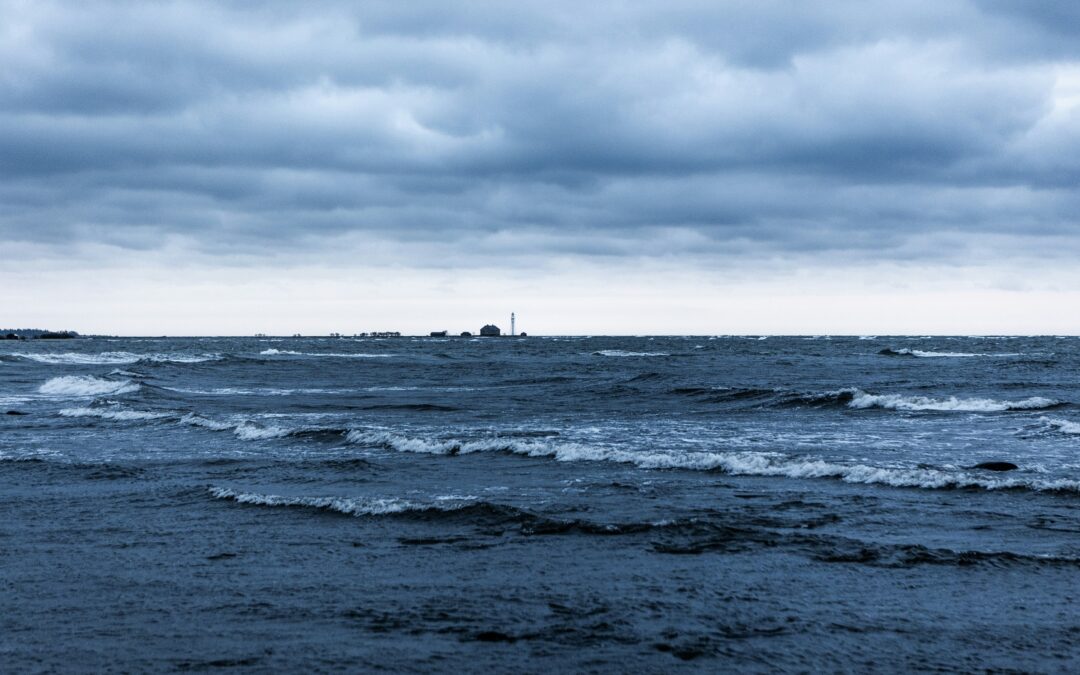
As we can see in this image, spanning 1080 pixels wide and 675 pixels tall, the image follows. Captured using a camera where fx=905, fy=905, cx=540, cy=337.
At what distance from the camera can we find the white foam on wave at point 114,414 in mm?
27656

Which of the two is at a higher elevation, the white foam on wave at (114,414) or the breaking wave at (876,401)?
the breaking wave at (876,401)

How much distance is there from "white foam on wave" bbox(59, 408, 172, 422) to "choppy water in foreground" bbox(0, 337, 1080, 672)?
9.75ft

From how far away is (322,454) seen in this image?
19.1 meters

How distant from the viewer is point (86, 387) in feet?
138

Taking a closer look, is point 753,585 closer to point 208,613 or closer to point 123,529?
point 208,613

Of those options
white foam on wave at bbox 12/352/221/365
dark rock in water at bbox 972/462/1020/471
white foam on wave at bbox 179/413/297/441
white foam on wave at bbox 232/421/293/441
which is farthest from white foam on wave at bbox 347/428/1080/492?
white foam on wave at bbox 12/352/221/365

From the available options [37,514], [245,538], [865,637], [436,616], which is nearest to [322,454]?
[37,514]

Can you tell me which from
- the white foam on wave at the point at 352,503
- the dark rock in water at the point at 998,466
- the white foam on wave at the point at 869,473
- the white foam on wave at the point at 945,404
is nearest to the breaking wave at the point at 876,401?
the white foam on wave at the point at 945,404

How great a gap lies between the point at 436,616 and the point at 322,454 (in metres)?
11.8

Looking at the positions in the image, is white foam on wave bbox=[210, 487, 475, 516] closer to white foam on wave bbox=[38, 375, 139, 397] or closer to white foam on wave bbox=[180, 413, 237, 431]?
white foam on wave bbox=[180, 413, 237, 431]

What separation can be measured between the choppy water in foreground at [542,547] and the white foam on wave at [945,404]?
400 cm

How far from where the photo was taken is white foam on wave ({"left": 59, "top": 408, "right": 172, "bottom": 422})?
27.7 metres

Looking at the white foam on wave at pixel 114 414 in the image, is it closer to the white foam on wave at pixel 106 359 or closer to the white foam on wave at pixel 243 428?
the white foam on wave at pixel 243 428

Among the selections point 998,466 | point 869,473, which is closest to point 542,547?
point 869,473
